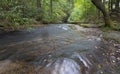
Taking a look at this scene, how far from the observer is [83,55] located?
6.85m

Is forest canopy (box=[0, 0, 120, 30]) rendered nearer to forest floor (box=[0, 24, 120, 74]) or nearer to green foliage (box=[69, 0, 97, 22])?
green foliage (box=[69, 0, 97, 22])

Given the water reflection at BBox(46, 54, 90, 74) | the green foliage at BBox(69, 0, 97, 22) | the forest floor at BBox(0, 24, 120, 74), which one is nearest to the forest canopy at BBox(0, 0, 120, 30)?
the green foliage at BBox(69, 0, 97, 22)

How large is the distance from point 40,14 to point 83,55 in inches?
581

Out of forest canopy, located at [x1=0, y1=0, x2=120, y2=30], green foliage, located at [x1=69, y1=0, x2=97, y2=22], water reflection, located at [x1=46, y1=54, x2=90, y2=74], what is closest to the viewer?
water reflection, located at [x1=46, y1=54, x2=90, y2=74]

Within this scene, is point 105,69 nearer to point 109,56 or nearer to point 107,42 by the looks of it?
point 109,56

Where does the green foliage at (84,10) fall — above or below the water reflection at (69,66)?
above

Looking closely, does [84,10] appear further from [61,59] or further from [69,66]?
[69,66]

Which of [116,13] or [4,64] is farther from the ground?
[116,13]

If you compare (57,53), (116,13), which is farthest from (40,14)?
(57,53)

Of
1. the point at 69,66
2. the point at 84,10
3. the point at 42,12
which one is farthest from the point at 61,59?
the point at 84,10

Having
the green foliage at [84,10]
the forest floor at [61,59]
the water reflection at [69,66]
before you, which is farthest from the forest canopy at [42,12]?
the water reflection at [69,66]

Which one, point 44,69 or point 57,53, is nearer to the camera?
point 44,69

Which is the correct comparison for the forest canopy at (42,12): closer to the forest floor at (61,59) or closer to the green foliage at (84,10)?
the green foliage at (84,10)

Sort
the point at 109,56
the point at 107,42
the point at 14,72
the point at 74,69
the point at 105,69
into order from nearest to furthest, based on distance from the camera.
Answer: the point at 14,72
the point at 74,69
the point at 105,69
the point at 109,56
the point at 107,42
